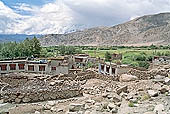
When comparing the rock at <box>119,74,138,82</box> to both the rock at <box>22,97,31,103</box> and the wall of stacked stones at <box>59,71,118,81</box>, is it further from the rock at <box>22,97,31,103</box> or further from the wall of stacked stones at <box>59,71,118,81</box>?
the rock at <box>22,97,31,103</box>

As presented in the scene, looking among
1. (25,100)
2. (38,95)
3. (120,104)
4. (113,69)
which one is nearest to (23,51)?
(113,69)

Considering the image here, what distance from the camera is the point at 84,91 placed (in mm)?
21250

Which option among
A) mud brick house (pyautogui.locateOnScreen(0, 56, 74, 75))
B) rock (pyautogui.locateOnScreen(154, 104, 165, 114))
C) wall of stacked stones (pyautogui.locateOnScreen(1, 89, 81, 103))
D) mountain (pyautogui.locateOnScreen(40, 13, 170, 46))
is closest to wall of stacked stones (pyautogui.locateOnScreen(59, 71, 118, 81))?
mud brick house (pyautogui.locateOnScreen(0, 56, 74, 75))

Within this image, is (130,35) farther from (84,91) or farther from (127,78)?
(84,91)

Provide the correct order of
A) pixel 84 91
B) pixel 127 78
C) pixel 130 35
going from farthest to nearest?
pixel 130 35 < pixel 127 78 < pixel 84 91

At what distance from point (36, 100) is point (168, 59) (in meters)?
34.8

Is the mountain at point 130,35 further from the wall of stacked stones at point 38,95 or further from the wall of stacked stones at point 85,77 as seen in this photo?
the wall of stacked stones at point 38,95

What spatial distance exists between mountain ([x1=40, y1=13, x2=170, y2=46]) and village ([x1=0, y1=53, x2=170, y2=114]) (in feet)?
310

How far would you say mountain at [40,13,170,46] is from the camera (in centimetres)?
13050

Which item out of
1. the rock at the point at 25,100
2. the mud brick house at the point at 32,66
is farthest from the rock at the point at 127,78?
the mud brick house at the point at 32,66

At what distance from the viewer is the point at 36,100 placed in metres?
20.0

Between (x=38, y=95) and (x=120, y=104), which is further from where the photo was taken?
(x=38, y=95)

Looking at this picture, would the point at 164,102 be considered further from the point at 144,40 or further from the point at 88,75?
the point at 144,40

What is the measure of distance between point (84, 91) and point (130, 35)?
128 metres
